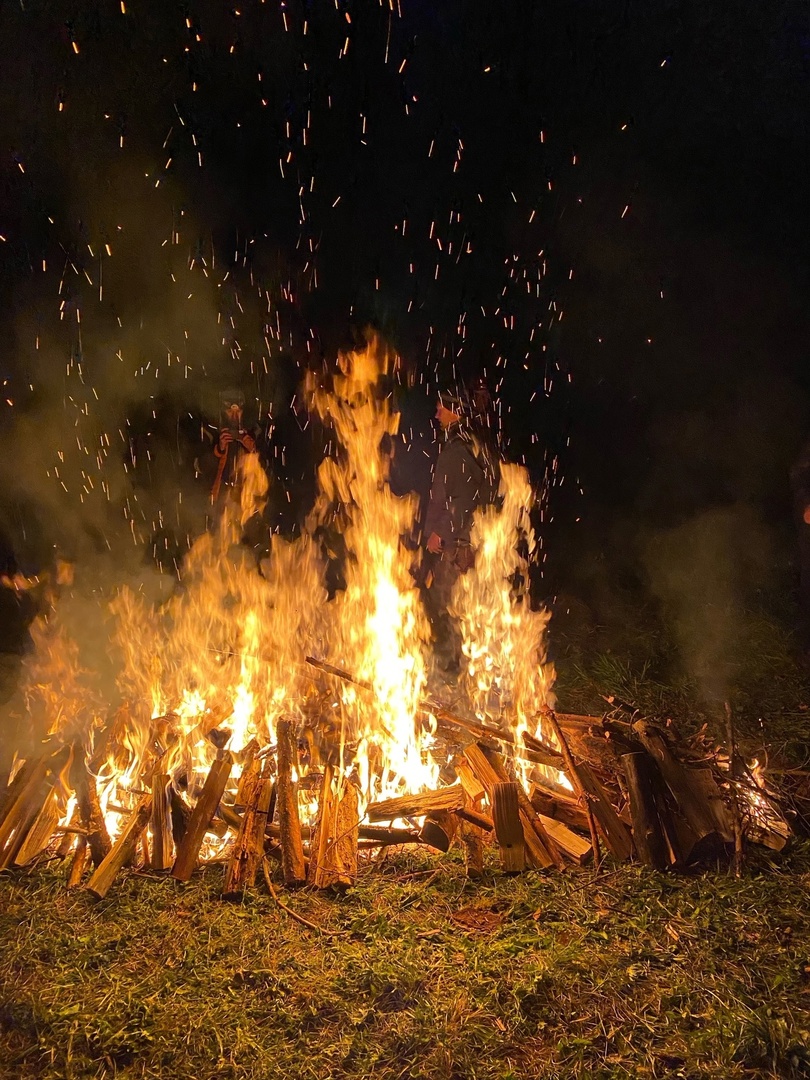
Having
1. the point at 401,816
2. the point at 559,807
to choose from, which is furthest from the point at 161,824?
the point at 559,807

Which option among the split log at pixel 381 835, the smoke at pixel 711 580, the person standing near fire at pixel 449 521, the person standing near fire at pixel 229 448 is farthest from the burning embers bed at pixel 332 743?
the smoke at pixel 711 580

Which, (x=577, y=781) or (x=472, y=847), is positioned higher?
(x=577, y=781)

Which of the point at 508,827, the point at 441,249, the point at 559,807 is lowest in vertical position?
the point at 508,827

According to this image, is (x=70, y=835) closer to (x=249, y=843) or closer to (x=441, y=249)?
(x=249, y=843)

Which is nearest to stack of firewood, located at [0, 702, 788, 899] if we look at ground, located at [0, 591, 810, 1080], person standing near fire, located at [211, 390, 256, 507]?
ground, located at [0, 591, 810, 1080]

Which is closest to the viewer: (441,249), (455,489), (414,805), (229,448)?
(414,805)

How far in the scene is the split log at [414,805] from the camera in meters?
3.73

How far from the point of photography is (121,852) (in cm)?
358

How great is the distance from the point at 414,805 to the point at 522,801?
2.12 ft

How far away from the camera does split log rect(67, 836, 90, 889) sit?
3.46 m

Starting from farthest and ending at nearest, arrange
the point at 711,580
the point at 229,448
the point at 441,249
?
the point at 441,249, the point at 711,580, the point at 229,448

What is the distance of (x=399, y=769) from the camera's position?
4324mm

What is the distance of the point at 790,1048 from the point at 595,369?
8.64 meters

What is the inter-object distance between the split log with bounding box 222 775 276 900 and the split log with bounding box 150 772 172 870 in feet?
1.33
